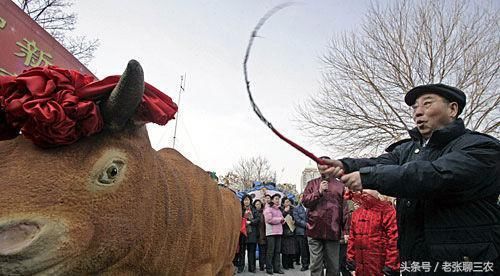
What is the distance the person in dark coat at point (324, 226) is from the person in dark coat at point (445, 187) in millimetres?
3235

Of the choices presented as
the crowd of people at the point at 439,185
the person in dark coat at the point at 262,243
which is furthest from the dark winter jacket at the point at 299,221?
the crowd of people at the point at 439,185

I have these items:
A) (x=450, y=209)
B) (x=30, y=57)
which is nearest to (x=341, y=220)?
(x=450, y=209)

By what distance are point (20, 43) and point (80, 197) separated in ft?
7.83

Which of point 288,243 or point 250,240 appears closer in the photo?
point 250,240

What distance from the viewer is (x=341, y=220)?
6227 mm

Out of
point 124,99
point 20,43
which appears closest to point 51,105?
point 124,99

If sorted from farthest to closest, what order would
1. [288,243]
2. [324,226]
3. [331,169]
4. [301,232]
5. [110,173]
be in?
[301,232] < [288,243] < [324,226] < [331,169] < [110,173]

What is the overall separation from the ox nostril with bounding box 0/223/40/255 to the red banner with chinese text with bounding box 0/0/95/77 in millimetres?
2189

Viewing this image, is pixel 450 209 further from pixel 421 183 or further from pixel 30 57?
pixel 30 57

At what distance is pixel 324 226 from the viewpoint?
5.95 meters

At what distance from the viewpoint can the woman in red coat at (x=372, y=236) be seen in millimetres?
5258

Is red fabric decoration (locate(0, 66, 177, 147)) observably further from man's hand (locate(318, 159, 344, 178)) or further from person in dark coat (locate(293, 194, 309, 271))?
person in dark coat (locate(293, 194, 309, 271))

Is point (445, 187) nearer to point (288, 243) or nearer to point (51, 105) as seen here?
point (51, 105)

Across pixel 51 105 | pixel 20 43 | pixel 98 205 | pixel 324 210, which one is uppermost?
pixel 20 43
